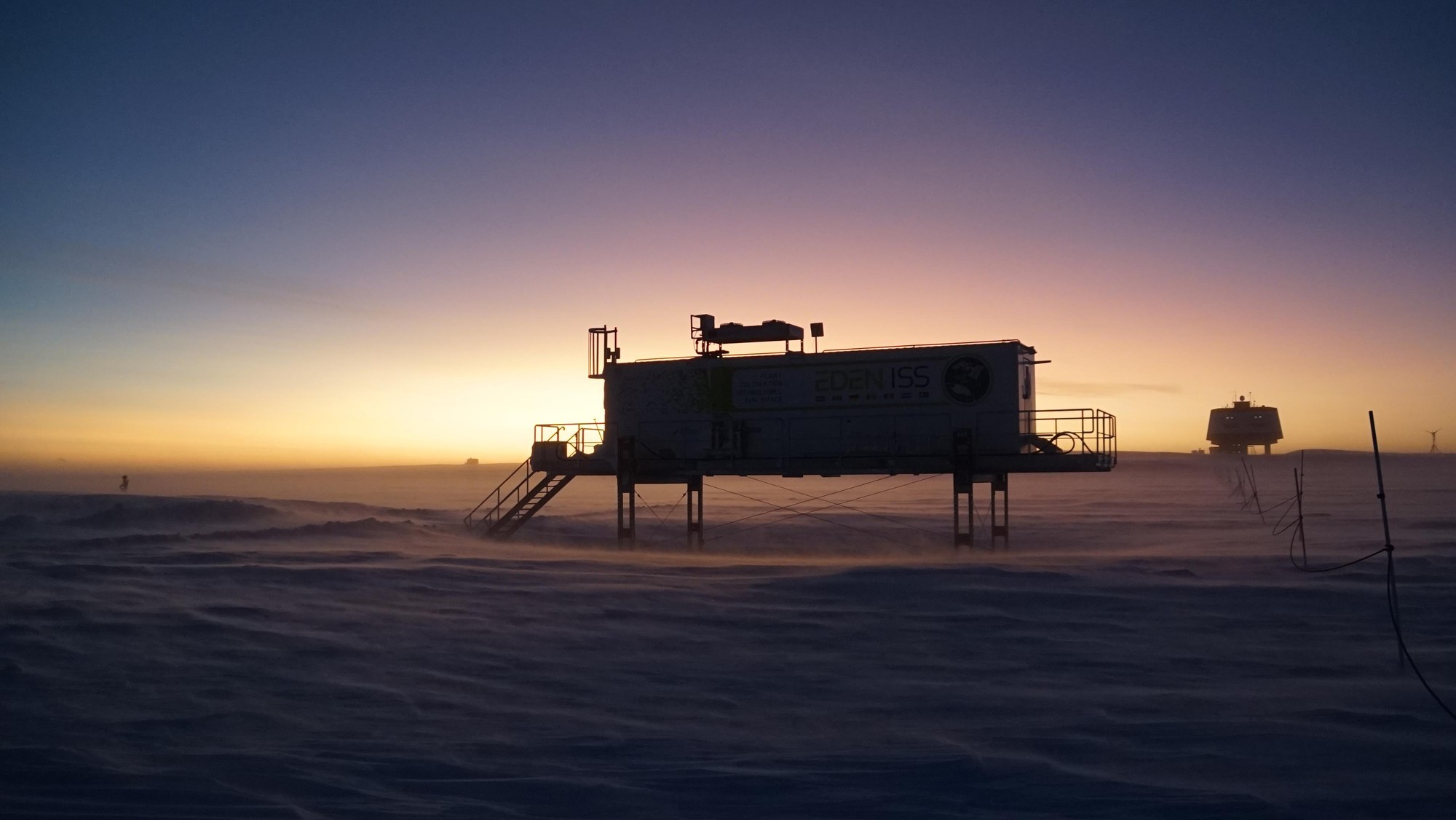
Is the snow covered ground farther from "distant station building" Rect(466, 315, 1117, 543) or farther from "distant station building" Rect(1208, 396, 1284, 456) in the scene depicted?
"distant station building" Rect(1208, 396, 1284, 456)

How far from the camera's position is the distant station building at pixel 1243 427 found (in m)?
98.3

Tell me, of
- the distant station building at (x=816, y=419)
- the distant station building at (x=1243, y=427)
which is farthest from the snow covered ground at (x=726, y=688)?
the distant station building at (x=1243, y=427)

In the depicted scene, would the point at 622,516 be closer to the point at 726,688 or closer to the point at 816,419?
the point at 816,419

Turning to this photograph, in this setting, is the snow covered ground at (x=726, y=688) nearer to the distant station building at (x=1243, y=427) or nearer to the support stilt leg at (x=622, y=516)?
the support stilt leg at (x=622, y=516)

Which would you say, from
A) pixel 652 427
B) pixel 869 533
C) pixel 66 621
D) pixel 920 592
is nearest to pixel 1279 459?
pixel 869 533

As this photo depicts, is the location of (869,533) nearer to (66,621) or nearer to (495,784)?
(66,621)

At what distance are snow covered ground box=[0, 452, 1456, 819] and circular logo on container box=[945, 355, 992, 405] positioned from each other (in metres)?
6.06

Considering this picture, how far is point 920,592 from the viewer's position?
17.3m

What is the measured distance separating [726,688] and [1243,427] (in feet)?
339

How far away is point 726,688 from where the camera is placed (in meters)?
11.0

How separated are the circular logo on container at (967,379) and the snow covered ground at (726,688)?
6057 millimetres

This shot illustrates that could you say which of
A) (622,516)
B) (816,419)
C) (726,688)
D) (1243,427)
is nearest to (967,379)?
(816,419)

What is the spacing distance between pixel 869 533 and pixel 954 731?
30140 millimetres

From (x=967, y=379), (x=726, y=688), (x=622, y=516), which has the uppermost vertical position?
(x=967, y=379)
